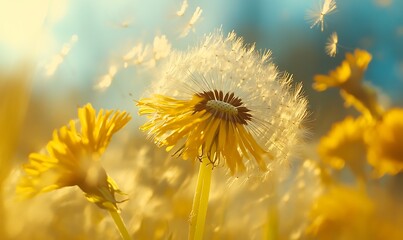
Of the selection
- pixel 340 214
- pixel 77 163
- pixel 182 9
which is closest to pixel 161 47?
pixel 182 9

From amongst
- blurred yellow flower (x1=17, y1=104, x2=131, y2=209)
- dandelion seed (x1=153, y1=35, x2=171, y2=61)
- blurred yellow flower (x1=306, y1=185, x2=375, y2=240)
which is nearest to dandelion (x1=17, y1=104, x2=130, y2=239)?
blurred yellow flower (x1=17, y1=104, x2=131, y2=209)

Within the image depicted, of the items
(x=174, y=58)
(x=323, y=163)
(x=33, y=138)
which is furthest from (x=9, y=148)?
(x=323, y=163)

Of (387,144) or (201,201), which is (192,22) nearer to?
(201,201)

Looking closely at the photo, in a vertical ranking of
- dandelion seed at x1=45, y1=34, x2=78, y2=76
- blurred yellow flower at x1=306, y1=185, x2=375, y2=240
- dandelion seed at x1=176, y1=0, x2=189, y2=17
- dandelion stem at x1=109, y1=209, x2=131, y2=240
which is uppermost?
dandelion seed at x1=176, y1=0, x2=189, y2=17

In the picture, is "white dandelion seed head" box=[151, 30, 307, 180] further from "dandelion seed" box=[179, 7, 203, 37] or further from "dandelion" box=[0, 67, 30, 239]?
"dandelion" box=[0, 67, 30, 239]

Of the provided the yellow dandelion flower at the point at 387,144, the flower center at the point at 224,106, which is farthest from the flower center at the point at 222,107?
the yellow dandelion flower at the point at 387,144

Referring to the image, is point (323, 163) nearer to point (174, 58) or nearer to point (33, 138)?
point (174, 58)

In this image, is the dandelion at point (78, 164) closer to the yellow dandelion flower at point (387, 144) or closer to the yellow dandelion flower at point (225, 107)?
the yellow dandelion flower at point (225, 107)

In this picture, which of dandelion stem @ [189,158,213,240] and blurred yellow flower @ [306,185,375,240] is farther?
blurred yellow flower @ [306,185,375,240]
